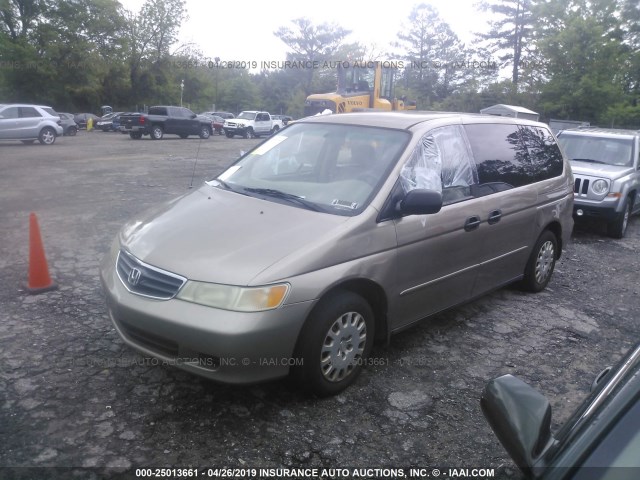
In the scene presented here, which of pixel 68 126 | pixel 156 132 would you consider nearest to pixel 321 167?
pixel 156 132

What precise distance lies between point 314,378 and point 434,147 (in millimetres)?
2027

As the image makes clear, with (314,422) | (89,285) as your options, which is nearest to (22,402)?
(314,422)

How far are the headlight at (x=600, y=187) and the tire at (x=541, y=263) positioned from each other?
340cm

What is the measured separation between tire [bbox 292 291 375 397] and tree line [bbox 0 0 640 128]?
20.8 meters

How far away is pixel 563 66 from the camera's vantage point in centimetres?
2564

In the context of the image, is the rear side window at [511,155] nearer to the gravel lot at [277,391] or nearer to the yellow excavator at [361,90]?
the gravel lot at [277,391]

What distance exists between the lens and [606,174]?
345 inches

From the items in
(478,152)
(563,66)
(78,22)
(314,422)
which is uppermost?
(78,22)

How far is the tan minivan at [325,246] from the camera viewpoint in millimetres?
3109

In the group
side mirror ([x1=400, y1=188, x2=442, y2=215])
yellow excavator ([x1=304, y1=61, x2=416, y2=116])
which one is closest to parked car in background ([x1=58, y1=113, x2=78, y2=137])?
yellow excavator ([x1=304, y1=61, x2=416, y2=116])

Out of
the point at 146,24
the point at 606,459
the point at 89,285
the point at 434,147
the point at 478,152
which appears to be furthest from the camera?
the point at 146,24

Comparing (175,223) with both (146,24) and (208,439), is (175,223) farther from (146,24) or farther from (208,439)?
(146,24)

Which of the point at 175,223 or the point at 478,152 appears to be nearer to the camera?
the point at 175,223

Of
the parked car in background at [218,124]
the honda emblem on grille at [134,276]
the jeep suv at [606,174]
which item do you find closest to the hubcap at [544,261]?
the jeep suv at [606,174]
